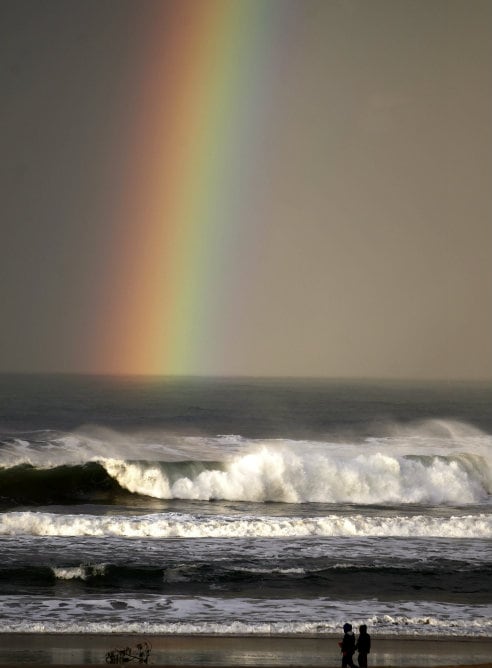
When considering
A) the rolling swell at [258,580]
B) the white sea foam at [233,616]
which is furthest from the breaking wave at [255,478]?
the white sea foam at [233,616]

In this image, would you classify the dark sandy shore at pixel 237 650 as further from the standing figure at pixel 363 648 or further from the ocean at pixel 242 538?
the standing figure at pixel 363 648

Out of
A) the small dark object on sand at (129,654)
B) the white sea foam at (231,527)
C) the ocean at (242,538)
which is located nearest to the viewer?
the small dark object on sand at (129,654)

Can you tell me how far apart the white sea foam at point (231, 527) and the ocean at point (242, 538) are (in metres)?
0.06

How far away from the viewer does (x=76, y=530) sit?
23.4m

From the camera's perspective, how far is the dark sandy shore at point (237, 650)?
13.5 meters

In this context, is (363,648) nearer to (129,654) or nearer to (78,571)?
(129,654)

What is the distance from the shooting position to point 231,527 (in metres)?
24.0

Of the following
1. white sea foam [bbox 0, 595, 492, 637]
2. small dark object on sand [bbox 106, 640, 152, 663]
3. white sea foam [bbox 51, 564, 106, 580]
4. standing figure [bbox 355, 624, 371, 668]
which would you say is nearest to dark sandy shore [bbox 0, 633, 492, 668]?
small dark object on sand [bbox 106, 640, 152, 663]

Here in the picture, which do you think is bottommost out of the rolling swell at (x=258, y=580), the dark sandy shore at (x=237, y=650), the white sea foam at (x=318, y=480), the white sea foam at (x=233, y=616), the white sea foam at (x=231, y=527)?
the dark sandy shore at (x=237, y=650)

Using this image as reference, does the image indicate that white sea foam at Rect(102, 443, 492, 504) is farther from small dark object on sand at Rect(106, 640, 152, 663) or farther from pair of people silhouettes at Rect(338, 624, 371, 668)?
pair of people silhouettes at Rect(338, 624, 371, 668)

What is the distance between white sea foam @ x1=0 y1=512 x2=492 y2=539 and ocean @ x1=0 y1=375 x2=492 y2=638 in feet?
0.19

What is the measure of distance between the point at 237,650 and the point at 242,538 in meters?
8.93

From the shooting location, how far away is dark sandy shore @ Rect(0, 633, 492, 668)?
1350cm

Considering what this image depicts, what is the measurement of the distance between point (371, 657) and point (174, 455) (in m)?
26.8
